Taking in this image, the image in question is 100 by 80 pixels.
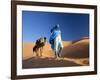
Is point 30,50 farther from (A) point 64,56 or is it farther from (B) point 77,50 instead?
(B) point 77,50

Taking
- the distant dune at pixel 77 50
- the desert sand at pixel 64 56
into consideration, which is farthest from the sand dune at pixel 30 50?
the distant dune at pixel 77 50

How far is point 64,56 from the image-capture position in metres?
2.17

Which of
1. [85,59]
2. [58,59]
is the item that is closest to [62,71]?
[58,59]

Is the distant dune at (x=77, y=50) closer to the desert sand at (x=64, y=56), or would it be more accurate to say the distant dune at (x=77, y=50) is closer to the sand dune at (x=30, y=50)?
the desert sand at (x=64, y=56)

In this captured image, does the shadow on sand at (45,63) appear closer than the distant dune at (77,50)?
Yes

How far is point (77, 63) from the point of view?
2.22 m

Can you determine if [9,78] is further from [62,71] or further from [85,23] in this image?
[85,23]

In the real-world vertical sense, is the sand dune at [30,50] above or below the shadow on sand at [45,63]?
above

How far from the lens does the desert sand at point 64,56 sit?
2057 mm

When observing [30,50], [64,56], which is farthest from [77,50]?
[30,50]

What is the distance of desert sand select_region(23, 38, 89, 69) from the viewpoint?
2.06 meters

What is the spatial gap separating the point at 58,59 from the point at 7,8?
0.70m

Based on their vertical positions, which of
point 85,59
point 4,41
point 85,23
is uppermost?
point 85,23

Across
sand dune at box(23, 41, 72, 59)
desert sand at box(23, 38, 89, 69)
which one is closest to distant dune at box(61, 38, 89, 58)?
desert sand at box(23, 38, 89, 69)
